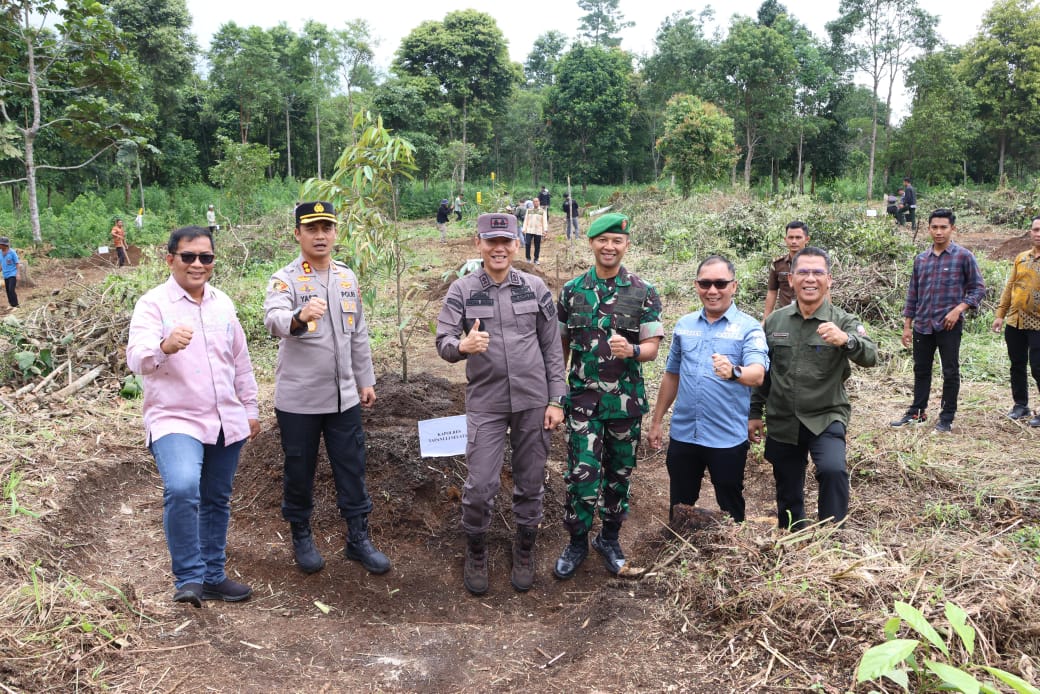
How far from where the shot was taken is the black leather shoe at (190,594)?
9.25 ft

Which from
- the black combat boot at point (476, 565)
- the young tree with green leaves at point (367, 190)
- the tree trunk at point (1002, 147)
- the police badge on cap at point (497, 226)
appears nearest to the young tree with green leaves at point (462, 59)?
the tree trunk at point (1002, 147)

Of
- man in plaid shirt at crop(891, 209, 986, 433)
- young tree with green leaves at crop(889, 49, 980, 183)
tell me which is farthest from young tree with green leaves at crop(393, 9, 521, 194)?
man in plaid shirt at crop(891, 209, 986, 433)

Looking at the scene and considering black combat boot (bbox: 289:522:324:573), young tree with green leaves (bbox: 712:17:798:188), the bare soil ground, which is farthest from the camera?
young tree with green leaves (bbox: 712:17:798:188)

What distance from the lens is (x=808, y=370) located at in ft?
10.6

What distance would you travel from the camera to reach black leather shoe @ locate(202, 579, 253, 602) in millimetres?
3119

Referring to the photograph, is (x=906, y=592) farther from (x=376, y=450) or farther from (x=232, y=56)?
(x=232, y=56)

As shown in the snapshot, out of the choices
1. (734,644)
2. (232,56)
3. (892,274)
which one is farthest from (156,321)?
(232,56)

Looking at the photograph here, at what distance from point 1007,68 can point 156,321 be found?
35.2m

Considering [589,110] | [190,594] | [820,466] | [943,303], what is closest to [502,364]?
[820,466]

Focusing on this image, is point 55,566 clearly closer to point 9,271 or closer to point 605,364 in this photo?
point 605,364

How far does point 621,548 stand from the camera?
3.81 m

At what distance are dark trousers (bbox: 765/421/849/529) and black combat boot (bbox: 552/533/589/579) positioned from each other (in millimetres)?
1057

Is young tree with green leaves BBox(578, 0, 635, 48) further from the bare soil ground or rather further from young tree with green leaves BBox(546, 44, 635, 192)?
the bare soil ground

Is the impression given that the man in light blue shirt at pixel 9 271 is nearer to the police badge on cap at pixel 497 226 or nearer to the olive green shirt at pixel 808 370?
the police badge on cap at pixel 497 226
